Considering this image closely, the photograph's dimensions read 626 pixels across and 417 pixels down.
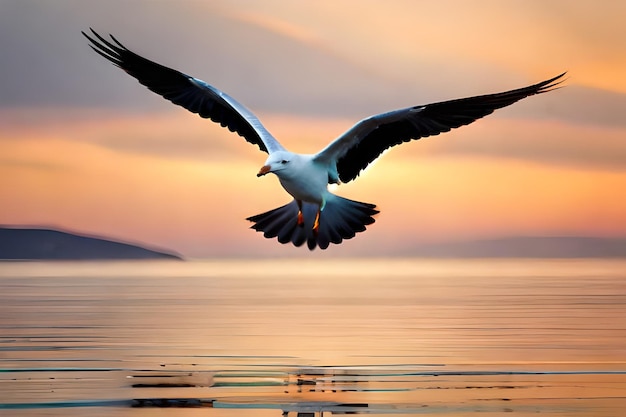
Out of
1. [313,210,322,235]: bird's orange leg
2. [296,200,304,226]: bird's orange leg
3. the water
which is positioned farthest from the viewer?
[296,200,304,226]: bird's orange leg

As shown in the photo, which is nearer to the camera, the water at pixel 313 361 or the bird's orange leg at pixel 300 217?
the water at pixel 313 361

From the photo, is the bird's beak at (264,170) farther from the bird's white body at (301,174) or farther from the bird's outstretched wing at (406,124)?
the bird's outstretched wing at (406,124)

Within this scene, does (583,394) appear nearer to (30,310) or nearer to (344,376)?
(344,376)

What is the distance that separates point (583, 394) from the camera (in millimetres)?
10570

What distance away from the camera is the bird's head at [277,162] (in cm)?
1075

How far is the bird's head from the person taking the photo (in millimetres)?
10750

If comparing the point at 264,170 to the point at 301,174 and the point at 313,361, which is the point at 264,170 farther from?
the point at 313,361

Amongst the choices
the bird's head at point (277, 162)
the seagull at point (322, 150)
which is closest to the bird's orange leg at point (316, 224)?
the seagull at point (322, 150)

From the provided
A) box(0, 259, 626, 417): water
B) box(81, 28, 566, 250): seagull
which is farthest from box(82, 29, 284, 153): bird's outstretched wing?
box(0, 259, 626, 417): water

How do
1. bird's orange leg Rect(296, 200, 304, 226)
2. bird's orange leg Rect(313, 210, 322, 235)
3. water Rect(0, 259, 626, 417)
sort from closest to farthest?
1. water Rect(0, 259, 626, 417)
2. bird's orange leg Rect(313, 210, 322, 235)
3. bird's orange leg Rect(296, 200, 304, 226)

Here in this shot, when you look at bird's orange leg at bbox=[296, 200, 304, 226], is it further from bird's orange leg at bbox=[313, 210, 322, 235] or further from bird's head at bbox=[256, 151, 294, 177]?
bird's head at bbox=[256, 151, 294, 177]

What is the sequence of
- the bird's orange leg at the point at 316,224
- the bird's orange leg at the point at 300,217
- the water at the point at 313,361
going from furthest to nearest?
1. the bird's orange leg at the point at 300,217
2. the bird's orange leg at the point at 316,224
3. the water at the point at 313,361

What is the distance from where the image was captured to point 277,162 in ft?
35.6

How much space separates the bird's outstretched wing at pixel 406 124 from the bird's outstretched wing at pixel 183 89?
3.43 ft
